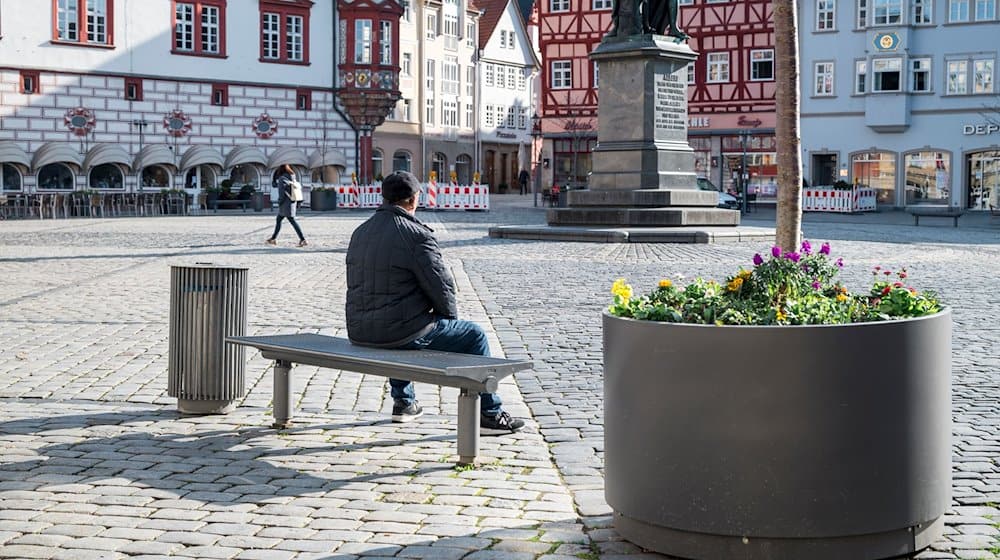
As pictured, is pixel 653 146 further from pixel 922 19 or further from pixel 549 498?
pixel 922 19

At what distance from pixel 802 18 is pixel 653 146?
117ft

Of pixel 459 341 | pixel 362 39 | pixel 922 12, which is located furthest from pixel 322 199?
pixel 459 341

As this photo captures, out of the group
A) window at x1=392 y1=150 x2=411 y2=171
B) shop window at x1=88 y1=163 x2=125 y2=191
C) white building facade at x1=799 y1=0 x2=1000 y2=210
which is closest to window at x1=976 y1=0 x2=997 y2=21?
white building facade at x1=799 y1=0 x2=1000 y2=210

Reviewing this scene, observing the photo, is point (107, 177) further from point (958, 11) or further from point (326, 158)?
point (958, 11)

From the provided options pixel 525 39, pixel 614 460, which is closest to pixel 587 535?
pixel 614 460

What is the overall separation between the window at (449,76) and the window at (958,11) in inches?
1120

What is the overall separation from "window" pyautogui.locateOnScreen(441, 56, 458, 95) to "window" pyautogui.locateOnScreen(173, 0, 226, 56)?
22.3 meters

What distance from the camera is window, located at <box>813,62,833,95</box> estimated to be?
193 ft

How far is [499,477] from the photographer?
21.7 ft

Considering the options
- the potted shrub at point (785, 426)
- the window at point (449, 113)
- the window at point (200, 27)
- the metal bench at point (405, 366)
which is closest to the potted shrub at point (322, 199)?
the window at point (200, 27)

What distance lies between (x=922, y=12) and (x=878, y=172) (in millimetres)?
6841

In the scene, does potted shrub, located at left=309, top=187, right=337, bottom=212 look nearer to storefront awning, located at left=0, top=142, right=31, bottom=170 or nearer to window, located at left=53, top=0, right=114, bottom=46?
window, located at left=53, top=0, right=114, bottom=46

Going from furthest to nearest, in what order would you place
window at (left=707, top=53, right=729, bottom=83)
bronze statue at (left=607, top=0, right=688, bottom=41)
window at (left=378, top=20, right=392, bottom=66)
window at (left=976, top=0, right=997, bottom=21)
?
window at (left=707, top=53, right=729, bottom=83), window at (left=378, top=20, right=392, bottom=66), window at (left=976, top=0, right=997, bottom=21), bronze statue at (left=607, top=0, right=688, bottom=41)

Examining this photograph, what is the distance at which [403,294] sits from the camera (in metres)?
7.54
